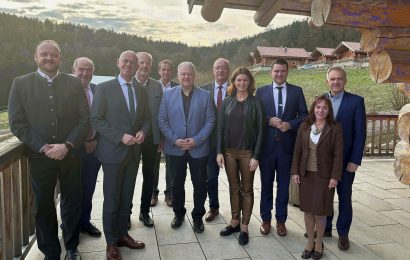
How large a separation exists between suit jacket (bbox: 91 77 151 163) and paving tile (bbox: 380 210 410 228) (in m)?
3.35

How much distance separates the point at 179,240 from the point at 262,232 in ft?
2.90

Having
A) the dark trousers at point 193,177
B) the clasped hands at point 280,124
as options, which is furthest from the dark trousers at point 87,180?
the clasped hands at point 280,124

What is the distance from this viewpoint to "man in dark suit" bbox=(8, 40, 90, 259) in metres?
2.38

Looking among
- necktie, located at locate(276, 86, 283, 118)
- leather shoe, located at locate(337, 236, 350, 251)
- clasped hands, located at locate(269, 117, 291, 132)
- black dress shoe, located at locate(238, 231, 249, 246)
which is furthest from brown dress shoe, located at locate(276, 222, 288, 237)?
necktie, located at locate(276, 86, 283, 118)

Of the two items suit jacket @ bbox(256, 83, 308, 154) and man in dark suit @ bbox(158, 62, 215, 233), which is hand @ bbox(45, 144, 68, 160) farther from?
suit jacket @ bbox(256, 83, 308, 154)

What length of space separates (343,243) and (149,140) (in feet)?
7.27

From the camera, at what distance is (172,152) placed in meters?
3.28

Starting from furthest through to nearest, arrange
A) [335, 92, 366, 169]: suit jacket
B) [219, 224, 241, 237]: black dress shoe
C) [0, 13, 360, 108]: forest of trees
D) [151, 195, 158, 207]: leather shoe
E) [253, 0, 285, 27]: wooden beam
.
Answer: [0, 13, 360, 108]: forest of trees → [151, 195, 158, 207]: leather shoe → [219, 224, 241, 237]: black dress shoe → [335, 92, 366, 169]: suit jacket → [253, 0, 285, 27]: wooden beam

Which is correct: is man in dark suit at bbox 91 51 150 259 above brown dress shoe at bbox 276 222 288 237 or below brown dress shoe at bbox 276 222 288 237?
above

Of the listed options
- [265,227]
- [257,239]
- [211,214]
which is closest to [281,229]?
[265,227]

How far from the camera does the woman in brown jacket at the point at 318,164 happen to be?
2783mm

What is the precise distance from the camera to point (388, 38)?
2461 mm

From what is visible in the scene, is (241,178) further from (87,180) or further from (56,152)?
(56,152)

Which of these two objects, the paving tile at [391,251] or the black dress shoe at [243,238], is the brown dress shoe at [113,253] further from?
the paving tile at [391,251]
